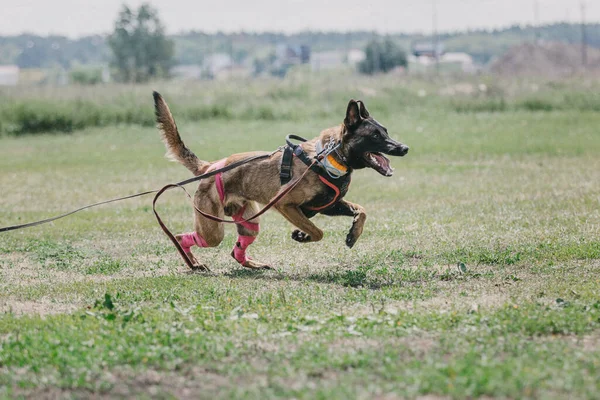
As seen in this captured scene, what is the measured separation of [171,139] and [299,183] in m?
1.78

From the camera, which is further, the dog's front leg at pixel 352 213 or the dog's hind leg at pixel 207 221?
the dog's hind leg at pixel 207 221

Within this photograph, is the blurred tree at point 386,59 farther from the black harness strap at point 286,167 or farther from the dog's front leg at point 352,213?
the black harness strap at point 286,167

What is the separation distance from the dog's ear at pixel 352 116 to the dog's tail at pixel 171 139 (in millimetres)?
1986

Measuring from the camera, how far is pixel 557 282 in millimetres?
7859

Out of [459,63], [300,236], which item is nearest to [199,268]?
[300,236]

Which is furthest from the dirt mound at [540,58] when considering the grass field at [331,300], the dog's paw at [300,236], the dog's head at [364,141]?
the dog's head at [364,141]

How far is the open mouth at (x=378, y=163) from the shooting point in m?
8.64

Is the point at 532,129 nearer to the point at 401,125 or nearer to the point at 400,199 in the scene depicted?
the point at 401,125

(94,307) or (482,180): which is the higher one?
(94,307)

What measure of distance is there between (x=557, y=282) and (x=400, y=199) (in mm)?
7326

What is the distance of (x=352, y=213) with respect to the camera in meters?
9.16

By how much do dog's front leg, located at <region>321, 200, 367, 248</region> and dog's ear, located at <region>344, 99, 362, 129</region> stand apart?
0.99 meters

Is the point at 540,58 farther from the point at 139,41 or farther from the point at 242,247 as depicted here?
the point at 242,247

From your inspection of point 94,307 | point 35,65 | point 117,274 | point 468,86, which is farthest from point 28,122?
point 35,65
